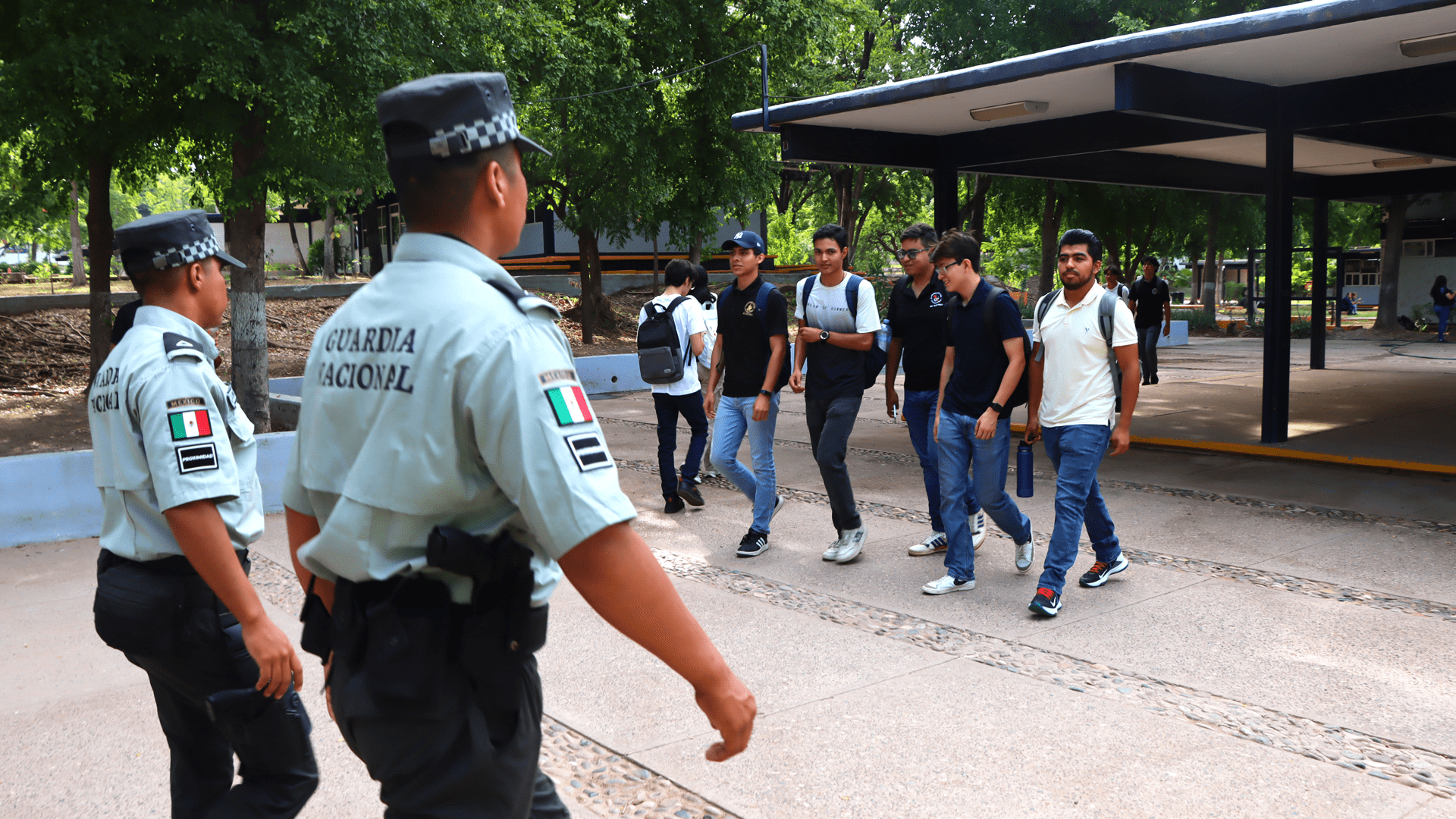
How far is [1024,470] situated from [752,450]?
5.61 ft

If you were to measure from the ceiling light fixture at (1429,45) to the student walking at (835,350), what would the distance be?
4.76 m

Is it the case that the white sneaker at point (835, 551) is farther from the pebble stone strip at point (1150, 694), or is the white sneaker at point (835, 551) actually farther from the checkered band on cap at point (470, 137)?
the checkered band on cap at point (470, 137)

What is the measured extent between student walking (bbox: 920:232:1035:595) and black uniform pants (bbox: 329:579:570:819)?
163 inches

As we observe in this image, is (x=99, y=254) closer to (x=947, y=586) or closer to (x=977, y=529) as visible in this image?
(x=977, y=529)

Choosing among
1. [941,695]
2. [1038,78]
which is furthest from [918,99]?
[941,695]

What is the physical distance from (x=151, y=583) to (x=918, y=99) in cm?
795

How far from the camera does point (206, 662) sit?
7.98ft

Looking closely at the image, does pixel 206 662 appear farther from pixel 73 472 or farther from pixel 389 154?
pixel 73 472

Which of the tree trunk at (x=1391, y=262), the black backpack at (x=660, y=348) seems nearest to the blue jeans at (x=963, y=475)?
the black backpack at (x=660, y=348)

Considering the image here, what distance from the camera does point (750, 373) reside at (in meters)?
6.82

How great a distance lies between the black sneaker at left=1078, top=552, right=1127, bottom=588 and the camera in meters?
5.81

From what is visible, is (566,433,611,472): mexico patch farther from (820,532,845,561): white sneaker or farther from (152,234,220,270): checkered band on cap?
(820,532,845,561): white sneaker

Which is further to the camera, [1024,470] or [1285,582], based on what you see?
[1285,582]

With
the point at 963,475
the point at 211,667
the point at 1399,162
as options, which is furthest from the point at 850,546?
the point at 1399,162
